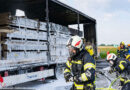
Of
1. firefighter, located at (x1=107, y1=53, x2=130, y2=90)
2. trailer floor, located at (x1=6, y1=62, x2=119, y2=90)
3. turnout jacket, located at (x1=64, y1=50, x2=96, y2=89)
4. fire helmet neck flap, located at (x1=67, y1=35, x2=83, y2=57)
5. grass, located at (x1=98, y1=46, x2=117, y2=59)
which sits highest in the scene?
fire helmet neck flap, located at (x1=67, y1=35, x2=83, y2=57)

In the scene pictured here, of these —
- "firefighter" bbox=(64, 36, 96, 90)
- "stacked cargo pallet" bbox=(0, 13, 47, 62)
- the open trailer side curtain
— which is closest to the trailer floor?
"stacked cargo pallet" bbox=(0, 13, 47, 62)

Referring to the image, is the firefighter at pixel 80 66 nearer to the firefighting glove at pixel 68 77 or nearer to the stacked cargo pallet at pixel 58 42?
the firefighting glove at pixel 68 77

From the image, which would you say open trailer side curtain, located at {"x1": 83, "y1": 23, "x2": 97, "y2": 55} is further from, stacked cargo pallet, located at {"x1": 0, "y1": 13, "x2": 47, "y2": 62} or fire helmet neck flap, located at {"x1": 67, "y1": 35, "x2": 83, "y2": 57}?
fire helmet neck flap, located at {"x1": 67, "y1": 35, "x2": 83, "y2": 57}

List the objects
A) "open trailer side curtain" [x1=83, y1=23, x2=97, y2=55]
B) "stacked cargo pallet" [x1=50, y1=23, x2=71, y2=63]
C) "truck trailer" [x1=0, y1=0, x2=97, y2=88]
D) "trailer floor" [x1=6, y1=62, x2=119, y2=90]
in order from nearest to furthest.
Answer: "truck trailer" [x1=0, y1=0, x2=97, y2=88], "trailer floor" [x1=6, y1=62, x2=119, y2=90], "stacked cargo pallet" [x1=50, y1=23, x2=71, y2=63], "open trailer side curtain" [x1=83, y1=23, x2=97, y2=55]

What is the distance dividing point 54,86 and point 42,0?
386 centimetres

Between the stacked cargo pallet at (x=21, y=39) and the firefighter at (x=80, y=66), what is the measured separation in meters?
2.89

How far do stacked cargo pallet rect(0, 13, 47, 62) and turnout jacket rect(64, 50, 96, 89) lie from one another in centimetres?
286

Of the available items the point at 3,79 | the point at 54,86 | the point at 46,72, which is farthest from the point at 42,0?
the point at 3,79

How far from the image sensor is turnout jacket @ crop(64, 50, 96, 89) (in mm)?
3135

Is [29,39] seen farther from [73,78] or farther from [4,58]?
[73,78]

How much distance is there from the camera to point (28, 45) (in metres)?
6.53

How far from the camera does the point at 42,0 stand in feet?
28.5

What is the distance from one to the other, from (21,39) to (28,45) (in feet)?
1.22

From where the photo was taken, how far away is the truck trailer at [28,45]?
5.70 m
